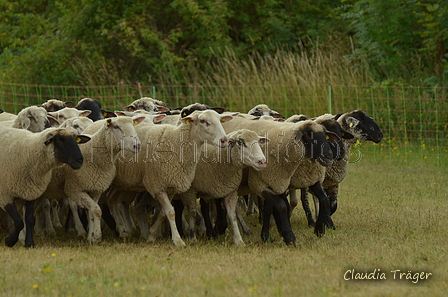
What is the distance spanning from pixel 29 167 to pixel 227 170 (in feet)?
7.45

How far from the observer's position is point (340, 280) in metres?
6.23

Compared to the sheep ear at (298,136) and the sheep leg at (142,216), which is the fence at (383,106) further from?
the sheep ear at (298,136)

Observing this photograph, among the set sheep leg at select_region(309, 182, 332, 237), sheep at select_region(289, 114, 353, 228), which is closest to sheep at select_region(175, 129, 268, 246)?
sheep at select_region(289, 114, 353, 228)

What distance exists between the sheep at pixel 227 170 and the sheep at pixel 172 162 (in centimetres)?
26

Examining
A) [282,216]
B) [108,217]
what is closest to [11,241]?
[108,217]

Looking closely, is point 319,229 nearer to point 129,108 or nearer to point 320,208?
point 320,208

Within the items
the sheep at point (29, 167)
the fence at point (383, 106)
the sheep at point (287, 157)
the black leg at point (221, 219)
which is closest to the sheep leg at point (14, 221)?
the sheep at point (29, 167)

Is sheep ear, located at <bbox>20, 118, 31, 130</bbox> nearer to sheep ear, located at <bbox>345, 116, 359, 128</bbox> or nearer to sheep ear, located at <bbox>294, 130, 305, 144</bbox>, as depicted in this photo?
sheep ear, located at <bbox>294, 130, 305, 144</bbox>

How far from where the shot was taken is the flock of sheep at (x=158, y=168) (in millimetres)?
7871

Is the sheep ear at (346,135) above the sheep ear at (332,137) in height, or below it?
below

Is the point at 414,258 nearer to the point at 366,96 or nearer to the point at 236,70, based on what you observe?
the point at 366,96

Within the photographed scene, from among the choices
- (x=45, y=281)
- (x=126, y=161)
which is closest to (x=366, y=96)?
(x=126, y=161)

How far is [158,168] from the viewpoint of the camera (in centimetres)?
828

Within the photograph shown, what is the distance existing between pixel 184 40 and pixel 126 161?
14950mm
